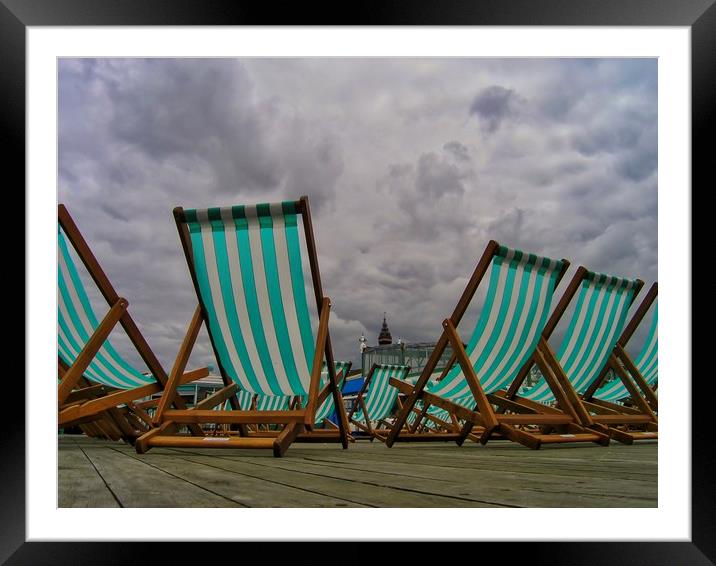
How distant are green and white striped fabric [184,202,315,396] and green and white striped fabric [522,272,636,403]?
57.3 inches

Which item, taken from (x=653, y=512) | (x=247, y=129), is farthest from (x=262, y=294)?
(x=653, y=512)

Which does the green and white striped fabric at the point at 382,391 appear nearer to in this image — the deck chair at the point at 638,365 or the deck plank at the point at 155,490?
the deck chair at the point at 638,365

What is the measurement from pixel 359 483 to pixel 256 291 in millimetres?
1016

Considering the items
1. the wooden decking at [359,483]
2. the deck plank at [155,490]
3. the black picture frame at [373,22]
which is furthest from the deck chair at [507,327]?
the deck plank at [155,490]

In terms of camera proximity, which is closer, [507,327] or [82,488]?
[82,488]

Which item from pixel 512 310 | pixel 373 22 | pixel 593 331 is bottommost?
pixel 593 331

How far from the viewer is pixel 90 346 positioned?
70.4 inches

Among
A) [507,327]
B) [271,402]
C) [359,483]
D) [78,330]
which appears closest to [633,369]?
[507,327]

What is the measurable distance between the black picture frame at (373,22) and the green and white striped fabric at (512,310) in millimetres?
1036

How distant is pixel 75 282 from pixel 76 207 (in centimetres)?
32

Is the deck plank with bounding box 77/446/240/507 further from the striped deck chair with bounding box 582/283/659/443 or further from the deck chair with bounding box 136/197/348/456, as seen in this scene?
the striped deck chair with bounding box 582/283/659/443

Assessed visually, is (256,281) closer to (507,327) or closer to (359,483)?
(359,483)

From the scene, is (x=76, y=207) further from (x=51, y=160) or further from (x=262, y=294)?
(x=262, y=294)

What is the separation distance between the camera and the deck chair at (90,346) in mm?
1781
